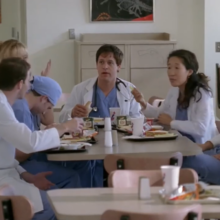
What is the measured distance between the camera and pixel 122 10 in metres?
6.77

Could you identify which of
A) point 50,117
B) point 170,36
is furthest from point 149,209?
point 170,36

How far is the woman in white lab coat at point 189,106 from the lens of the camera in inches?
135

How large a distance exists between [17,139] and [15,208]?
560 mm

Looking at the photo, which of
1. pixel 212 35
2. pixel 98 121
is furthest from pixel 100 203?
pixel 212 35

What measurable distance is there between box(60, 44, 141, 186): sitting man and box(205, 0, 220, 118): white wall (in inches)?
A: 111

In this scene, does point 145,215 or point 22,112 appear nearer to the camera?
point 145,215

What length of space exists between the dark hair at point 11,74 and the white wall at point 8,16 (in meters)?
6.05

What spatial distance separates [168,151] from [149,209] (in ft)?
2.97

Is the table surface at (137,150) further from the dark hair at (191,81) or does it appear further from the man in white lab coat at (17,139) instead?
the dark hair at (191,81)

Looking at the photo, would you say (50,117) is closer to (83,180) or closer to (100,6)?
(83,180)

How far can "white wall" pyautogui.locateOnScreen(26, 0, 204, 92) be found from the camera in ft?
21.9

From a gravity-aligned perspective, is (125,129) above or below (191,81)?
below

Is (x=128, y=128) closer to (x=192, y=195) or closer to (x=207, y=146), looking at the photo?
(x=207, y=146)

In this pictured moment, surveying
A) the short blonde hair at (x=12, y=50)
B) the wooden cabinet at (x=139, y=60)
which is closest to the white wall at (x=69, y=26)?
the wooden cabinet at (x=139, y=60)
